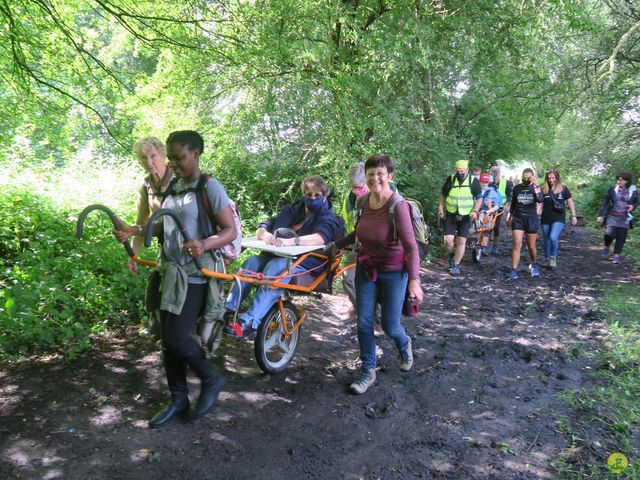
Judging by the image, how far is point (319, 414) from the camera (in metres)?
3.69

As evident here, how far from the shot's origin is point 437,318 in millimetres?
6316

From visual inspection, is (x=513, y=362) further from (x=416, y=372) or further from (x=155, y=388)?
(x=155, y=388)

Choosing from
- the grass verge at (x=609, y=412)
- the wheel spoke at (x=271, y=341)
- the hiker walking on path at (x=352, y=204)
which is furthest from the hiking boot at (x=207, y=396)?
the grass verge at (x=609, y=412)

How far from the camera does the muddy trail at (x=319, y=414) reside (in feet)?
9.79

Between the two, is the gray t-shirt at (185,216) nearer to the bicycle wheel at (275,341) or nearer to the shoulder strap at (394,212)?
the bicycle wheel at (275,341)

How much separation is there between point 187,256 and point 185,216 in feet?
0.92

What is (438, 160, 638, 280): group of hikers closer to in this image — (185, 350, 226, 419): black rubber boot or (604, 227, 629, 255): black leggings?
(604, 227, 629, 255): black leggings

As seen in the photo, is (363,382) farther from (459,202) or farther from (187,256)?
(459,202)

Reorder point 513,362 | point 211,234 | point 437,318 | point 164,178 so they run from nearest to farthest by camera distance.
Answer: point 211,234, point 164,178, point 513,362, point 437,318

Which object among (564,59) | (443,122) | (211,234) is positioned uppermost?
(564,59)

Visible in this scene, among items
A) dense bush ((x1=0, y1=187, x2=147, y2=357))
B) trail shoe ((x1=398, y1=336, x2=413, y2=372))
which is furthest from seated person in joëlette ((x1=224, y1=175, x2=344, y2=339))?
dense bush ((x1=0, y1=187, x2=147, y2=357))

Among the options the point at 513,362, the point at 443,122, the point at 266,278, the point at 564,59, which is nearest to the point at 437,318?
the point at 513,362

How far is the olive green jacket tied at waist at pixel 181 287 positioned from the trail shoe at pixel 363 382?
4.99 feet

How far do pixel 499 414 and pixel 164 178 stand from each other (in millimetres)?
3446
